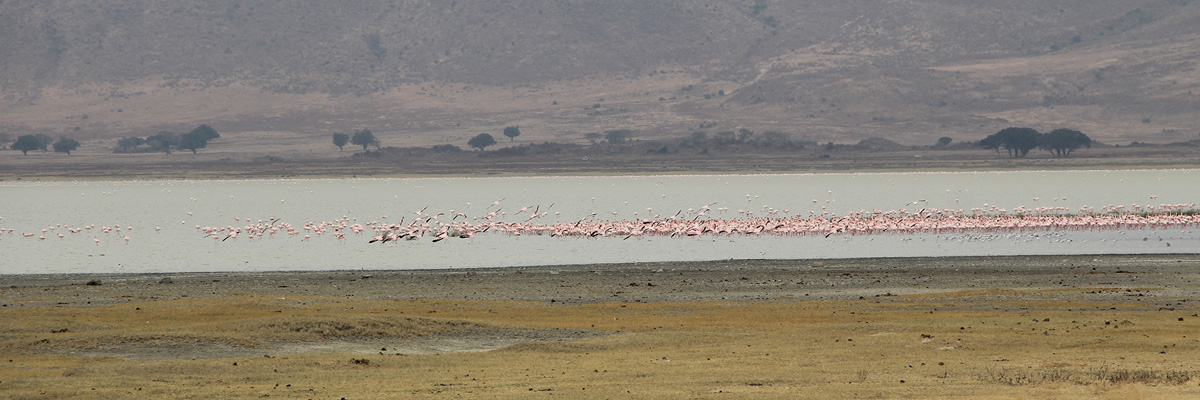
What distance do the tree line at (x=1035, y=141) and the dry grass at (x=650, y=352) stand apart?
4959 inches

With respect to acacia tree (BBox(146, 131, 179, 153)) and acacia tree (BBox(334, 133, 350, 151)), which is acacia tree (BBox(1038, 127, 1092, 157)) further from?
acacia tree (BBox(146, 131, 179, 153))

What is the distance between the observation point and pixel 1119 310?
1894 centimetres

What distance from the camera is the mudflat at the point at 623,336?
13383mm

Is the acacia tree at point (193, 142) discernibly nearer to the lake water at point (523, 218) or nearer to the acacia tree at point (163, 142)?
the acacia tree at point (163, 142)

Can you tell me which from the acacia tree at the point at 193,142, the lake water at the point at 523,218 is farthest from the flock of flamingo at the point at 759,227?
the acacia tree at the point at 193,142

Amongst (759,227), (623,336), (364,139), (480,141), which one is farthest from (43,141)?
(623,336)

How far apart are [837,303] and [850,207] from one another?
4481 centimetres

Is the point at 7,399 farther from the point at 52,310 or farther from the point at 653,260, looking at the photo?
the point at 653,260

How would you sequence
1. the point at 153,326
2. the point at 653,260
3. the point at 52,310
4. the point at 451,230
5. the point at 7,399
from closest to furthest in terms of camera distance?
the point at 7,399
the point at 153,326
the point at 52,310
the point at 653,260
the point at 451,230

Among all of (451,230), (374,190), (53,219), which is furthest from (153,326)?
(374,190)

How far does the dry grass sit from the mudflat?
0.04 meters

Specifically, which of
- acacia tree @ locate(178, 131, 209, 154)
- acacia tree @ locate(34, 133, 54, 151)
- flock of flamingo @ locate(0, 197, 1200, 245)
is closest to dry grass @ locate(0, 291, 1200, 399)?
flock of flamingo @ locate(0, 197, 1200, 245)

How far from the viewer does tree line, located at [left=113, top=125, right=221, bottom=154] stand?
17250cm

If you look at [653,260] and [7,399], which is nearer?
[7,399]
